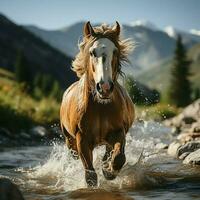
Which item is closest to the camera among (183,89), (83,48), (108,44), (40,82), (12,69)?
(108,44)

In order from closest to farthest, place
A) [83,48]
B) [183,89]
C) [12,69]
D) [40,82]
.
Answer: [83,48]
[183,89]
[40,82]
[12,69]

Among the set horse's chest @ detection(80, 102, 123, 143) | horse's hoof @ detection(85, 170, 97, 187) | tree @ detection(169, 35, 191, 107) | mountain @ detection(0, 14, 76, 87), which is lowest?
horse's hoof @ detection(85, 170, 97, 187)

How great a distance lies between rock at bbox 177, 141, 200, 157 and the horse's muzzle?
626cm

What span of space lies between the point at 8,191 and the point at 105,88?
6.75 ft

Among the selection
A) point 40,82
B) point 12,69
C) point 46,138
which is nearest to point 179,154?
point 46,138

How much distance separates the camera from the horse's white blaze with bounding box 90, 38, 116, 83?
23.7 feet

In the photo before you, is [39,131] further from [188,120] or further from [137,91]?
[188,120]

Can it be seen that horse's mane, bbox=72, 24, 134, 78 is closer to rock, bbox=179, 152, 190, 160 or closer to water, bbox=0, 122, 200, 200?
water, bbox=0, 122, 200, 200

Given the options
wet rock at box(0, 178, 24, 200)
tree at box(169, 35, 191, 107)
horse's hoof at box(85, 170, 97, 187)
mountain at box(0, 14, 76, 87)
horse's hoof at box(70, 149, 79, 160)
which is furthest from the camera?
mountain at box(0, 14, 76, 87)

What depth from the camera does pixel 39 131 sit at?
72.4ft

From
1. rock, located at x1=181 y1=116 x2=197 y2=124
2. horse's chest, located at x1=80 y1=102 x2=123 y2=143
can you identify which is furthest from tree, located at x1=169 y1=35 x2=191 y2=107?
horse's chest, located at x1=80 y1=102 x2=123 y2=143

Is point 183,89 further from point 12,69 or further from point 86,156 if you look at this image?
point 12,69

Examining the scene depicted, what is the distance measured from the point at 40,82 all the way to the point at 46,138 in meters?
52.0

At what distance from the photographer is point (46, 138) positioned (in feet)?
71.3
